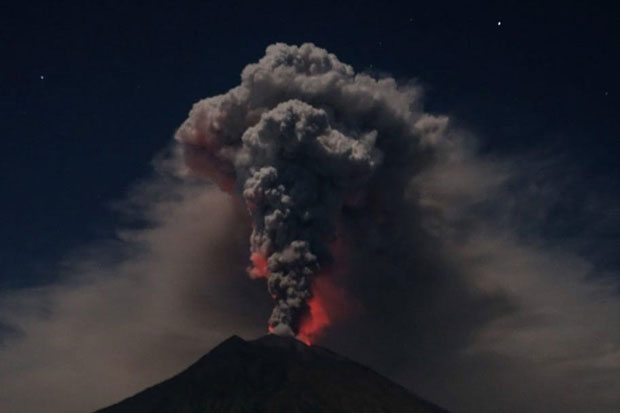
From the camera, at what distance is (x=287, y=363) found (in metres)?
124

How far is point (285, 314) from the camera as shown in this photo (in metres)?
100

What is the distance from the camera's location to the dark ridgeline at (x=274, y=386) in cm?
11512

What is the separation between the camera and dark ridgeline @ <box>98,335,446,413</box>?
11512 cm

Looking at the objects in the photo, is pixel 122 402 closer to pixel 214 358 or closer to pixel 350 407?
pixel 214 358

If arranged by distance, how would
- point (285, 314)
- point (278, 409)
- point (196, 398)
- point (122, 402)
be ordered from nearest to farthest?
point (285, 314) → point (278, 409) → point (196, 398) → point (122, 402)

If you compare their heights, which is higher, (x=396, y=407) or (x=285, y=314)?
(x=285, y=314)

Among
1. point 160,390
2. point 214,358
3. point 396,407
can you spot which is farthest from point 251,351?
point 396,407

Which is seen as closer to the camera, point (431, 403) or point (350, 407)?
point (350, 407)

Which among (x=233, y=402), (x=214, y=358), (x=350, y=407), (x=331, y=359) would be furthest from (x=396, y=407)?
(x=214, y=358)

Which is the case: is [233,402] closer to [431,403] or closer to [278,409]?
[278,409]

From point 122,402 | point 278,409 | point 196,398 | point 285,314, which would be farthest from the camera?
point 122,402

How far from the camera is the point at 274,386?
392 ft

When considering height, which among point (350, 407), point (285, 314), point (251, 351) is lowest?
point (350, 407)

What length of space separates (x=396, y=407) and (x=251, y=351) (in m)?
29.4
